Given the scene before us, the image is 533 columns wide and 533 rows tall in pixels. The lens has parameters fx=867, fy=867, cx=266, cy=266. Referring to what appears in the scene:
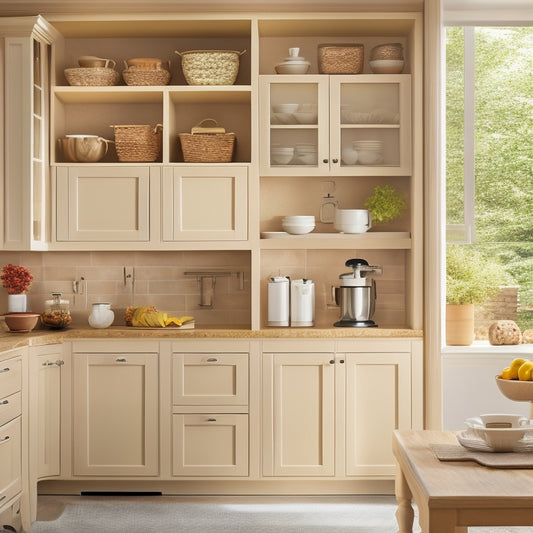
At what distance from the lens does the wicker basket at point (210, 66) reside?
489cm

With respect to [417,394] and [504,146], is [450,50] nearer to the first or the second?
[504,146]

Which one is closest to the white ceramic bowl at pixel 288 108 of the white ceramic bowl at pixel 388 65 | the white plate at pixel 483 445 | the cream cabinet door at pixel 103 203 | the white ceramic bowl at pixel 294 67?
the white ceramic bowl at pixel 294 67

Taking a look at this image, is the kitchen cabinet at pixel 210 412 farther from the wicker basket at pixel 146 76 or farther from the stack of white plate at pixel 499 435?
the stack of white plate at pixel 499 435

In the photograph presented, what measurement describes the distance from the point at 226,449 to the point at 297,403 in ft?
1.53

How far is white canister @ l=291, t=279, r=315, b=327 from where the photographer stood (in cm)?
497

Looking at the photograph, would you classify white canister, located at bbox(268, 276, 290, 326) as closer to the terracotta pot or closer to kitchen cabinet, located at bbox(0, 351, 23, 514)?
the terracotta pot

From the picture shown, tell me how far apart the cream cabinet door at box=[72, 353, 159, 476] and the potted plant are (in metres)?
1.79

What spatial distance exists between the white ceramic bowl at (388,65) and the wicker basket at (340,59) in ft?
0.36

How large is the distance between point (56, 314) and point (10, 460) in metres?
1.09

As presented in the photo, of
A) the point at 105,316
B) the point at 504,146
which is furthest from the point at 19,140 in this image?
the point at 504,146

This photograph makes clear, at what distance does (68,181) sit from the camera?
4949mm

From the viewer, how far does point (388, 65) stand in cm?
497

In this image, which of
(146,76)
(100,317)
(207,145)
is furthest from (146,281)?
(146,76)

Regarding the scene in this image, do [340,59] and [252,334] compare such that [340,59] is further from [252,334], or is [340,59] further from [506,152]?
[506,152]
